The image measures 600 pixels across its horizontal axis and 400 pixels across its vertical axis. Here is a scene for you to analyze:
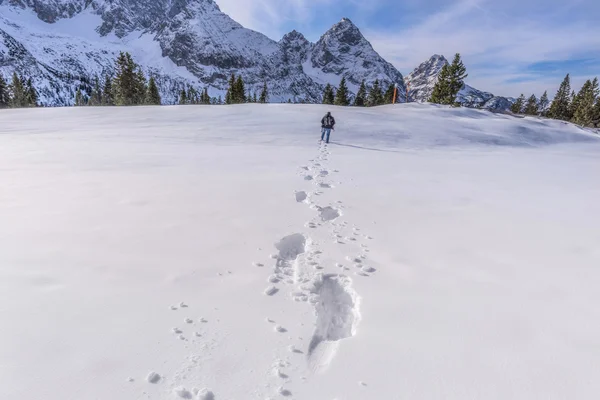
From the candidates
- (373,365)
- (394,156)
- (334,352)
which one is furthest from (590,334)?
(394,156)

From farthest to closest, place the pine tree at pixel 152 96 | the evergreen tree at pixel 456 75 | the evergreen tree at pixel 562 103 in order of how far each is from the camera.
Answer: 1. the evergreen tree at pixel 562 103
2. the pine tree at pixel 152 96
3. the evergreen tree at pixel 456 75

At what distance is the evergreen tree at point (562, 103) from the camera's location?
56.5m

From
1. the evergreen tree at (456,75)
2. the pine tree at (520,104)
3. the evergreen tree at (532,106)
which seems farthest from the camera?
the pine tree at (520,104)

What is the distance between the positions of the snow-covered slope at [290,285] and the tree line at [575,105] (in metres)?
58.0

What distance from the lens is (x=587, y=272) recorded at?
12.5ft

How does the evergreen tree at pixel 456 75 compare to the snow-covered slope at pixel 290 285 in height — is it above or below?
above

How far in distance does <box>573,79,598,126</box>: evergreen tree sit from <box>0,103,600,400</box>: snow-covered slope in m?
57.6

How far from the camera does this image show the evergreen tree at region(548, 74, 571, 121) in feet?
185

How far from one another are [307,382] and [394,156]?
11119mm

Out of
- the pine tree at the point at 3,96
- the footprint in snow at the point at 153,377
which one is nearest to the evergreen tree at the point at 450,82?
the footprint in snow at the point at 153,377

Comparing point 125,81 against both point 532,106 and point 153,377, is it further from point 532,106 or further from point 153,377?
point 532,106

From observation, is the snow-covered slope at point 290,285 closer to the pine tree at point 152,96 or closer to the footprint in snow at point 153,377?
the footprint in snow at point 153,377

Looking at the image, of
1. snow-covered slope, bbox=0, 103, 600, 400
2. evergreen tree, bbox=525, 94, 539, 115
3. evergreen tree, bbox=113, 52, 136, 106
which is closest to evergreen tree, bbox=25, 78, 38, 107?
evergreen tree, bbox=113, 52, 136, 106

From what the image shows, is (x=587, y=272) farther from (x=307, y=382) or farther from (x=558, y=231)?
(x=307, y=382)
